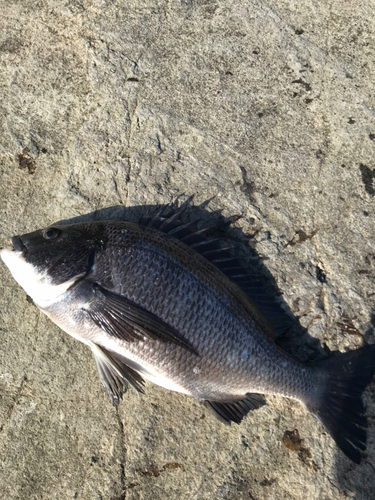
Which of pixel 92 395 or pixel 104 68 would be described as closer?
pixel 92 395

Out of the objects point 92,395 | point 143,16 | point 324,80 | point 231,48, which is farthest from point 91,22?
point 92,395

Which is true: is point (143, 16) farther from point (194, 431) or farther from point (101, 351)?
point (194, 431)

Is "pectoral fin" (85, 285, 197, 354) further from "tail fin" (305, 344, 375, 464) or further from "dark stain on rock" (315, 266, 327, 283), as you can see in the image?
"dark stain on rock" (315, 266, 327, 283)

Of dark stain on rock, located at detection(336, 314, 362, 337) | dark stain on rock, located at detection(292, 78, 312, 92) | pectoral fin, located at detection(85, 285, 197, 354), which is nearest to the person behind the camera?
pectoral fin, located at detection(85, 285, 197, 354)

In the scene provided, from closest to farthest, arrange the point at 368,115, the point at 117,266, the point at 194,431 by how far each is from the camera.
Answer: the point at 117,266, the point at 194,431, the point at 368,115

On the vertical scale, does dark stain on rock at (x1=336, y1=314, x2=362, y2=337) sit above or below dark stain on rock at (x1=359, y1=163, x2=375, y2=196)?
below

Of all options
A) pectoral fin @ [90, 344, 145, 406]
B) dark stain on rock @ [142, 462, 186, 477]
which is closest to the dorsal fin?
pectoral fin @ [90, 344, 145, 406]
